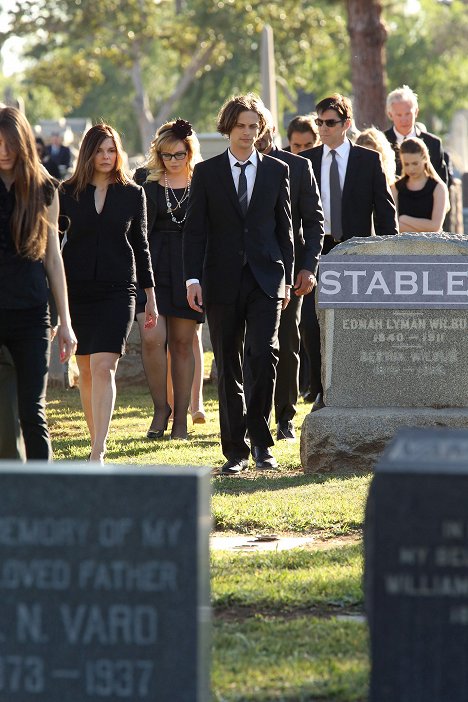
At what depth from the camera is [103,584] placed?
12.3 feet

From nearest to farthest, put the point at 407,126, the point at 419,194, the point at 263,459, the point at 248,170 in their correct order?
1. the point at 248,170
2. the point at 263,459
3. the point at 419,194
4. the point at 407,126

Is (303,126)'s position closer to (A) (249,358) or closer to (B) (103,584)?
(A) (249,358)

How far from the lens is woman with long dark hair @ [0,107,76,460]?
6391 millimetres

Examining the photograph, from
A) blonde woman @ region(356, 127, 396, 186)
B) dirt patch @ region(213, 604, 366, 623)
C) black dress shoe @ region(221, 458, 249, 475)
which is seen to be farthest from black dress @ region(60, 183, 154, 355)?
dirt patch @ region(213, 604, 366, 623)

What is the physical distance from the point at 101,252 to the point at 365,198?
8.04 feet

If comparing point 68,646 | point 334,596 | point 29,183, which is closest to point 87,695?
point 68,646

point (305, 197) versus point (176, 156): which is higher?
point (176, 156)

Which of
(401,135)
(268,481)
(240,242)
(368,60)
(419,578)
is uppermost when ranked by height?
(368,60)

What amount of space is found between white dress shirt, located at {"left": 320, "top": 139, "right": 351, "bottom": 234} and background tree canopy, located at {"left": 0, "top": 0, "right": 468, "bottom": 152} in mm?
27146

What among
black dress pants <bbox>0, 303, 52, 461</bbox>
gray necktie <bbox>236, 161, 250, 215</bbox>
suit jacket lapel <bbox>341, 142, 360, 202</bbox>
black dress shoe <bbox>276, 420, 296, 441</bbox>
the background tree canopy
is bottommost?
black dress shoe <bbox>276, 420, 296, 441</bbox>

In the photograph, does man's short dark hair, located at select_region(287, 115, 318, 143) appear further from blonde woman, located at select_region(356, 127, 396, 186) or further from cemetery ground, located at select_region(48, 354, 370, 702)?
cemetery ground, located at select_region(48, 354, 370, 702)

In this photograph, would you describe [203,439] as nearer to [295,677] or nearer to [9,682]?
[295,677]

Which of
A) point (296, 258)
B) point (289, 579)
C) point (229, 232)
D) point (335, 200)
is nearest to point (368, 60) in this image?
point (335, 200)

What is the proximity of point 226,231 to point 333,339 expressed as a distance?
1055 millimetres
